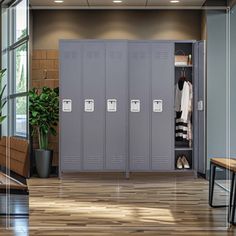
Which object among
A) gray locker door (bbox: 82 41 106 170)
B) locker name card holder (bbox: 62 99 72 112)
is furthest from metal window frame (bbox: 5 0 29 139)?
locker name card holder (bbox: 62 99 72 112)

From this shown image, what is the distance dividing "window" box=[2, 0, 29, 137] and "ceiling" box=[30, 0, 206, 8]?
0.51 ft

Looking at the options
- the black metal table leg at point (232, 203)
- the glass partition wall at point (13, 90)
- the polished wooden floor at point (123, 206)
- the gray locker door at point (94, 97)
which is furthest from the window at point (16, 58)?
the gray locker door at point (94, 97)

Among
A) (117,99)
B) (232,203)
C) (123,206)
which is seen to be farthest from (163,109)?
(232,203)

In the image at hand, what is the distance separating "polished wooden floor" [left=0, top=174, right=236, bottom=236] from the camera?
263 cm

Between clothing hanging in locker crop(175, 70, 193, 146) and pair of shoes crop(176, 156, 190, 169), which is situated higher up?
clothing hanging in locker crop(175, 70, 193, 146)

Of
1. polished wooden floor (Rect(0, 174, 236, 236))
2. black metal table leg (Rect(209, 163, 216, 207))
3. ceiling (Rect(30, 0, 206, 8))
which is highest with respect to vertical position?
ceiling (Rect(30, 0, 206, 8))

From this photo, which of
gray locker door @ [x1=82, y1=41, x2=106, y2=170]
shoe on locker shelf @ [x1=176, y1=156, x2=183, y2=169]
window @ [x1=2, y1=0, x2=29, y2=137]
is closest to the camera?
window @ [x1=2, y1=0, x2=29, y2=137]

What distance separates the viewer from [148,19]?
3.04 metres

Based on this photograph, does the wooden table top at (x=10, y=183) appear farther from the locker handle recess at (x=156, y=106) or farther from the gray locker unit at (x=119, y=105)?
the locker handle recess at (x=156, y=106)

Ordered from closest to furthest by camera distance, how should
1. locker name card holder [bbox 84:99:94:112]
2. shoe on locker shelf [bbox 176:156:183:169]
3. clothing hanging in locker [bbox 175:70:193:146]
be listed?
clothing hanging in locker [bbox 175:70:193:146], shoe on locker shelf [bbox 176:156:183:169], locker name card holder [bbox 84:99:94:112]

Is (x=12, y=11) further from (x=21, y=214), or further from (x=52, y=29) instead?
(x=21, y=214)

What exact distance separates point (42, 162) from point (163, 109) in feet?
3.21

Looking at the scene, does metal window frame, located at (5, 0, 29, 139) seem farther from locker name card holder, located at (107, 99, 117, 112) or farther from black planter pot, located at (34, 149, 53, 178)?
locker name card holder, located at (107, 99, 117, 112)

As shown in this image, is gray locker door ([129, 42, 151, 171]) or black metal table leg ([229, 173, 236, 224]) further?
gray locker door ([129, 42, 151, 171])
